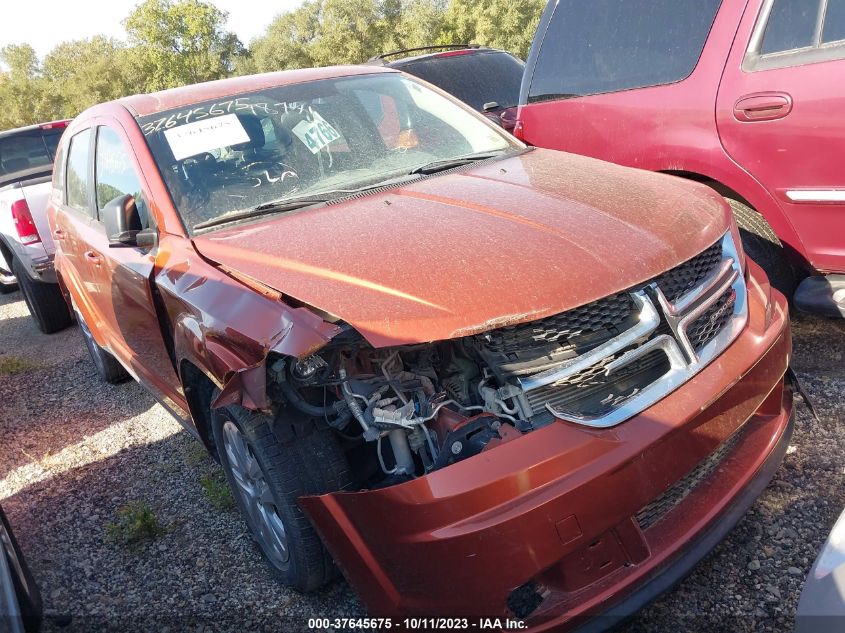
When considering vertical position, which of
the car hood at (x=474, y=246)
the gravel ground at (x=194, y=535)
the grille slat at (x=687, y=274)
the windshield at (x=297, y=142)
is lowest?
the gravel ground at (x=194, y=535)

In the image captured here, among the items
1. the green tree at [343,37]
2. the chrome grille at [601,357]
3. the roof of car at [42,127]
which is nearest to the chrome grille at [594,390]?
the chrome grille at [601,357]

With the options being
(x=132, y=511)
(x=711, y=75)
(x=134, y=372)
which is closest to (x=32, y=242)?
(x=134, y=372)

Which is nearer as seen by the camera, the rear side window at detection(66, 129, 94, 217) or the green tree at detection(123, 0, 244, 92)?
the rear side window at detection(66, 129, 94, 217)

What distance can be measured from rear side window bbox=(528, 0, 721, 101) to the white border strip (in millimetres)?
810

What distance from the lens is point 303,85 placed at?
3477 mm

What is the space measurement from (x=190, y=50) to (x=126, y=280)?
42.6 metres

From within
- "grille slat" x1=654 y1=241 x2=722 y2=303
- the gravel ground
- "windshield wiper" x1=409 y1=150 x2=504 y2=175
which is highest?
"windshield wiper" x1=409 y1=150 x2=504 y2=175

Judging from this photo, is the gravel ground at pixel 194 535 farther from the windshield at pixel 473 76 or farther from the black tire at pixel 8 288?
the black tire at pixel 8 288

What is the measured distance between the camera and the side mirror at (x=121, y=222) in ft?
9.60

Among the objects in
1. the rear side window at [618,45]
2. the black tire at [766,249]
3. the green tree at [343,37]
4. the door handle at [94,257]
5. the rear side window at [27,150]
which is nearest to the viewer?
the black tire at [766,249]

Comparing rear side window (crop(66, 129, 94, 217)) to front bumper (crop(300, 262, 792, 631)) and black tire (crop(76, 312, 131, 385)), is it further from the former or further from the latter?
front bumper (crop(300, 262, 792, 631))

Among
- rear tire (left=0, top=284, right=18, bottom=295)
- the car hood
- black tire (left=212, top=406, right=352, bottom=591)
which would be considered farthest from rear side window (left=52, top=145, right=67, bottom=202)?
rear tire (left=0, top=284, right=18, bottom=295)

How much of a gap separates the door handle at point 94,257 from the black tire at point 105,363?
122 cm

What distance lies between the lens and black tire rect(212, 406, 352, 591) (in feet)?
7.30
